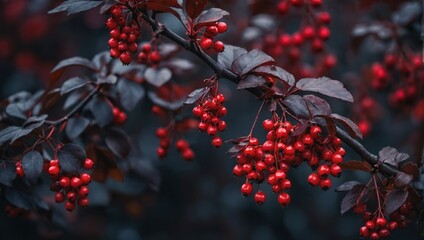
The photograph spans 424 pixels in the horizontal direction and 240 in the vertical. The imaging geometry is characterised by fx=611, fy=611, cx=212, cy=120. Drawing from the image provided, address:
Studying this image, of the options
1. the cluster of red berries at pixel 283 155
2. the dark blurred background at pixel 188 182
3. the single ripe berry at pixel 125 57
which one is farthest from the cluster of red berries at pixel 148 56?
the dark blurred background at pixel 188 182

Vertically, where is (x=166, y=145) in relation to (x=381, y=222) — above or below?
below

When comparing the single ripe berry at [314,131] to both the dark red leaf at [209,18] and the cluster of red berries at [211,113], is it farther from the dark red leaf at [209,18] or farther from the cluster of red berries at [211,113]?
the dark red leaf at [209,18]

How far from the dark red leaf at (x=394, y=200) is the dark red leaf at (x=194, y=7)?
2.15 ft

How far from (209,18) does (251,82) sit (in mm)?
192

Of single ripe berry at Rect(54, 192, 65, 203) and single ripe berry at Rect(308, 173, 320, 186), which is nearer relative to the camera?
single ripe berry at Rect(308, 173, 320, 186)

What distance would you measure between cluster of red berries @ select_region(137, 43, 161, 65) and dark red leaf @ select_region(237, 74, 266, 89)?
534 millimetres

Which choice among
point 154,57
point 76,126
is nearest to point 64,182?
point 76,126

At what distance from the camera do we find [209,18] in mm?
1526

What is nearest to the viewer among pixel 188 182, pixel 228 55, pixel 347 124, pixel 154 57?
pixel 347 124

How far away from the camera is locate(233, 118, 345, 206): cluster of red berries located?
4.78ft

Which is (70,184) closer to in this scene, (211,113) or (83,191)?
(83,191)

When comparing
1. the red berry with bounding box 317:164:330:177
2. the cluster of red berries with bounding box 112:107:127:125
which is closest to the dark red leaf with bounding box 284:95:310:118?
the red berry with bounding box 317:164:330:177

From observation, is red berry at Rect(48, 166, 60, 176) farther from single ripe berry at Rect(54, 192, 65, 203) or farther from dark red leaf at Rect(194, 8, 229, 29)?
dark red leaf at Rect(194, 8, 229, 29)

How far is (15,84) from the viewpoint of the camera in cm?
353
